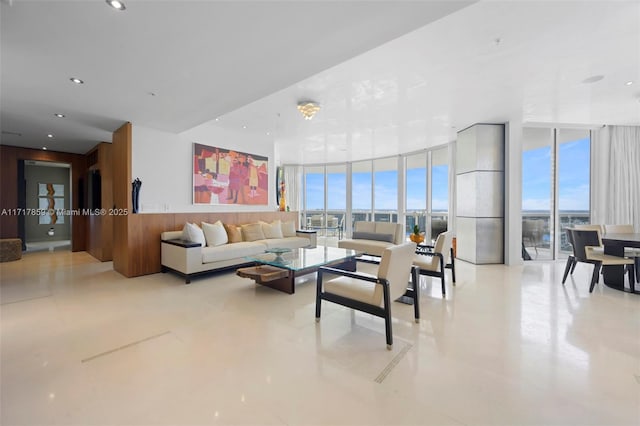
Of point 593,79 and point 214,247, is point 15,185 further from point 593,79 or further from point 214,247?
point 593,79

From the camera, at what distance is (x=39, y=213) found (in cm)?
873

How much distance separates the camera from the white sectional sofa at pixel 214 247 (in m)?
4.28

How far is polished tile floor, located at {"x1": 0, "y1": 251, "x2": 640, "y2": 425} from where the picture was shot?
159 centimetres

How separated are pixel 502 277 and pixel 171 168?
653 cm

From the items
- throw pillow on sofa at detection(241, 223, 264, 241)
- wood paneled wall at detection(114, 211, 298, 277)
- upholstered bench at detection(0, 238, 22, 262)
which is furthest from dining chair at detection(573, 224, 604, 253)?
upholstered bench at detection(0, 238, 22, 262)

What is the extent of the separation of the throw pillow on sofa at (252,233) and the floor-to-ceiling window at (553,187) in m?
5.90

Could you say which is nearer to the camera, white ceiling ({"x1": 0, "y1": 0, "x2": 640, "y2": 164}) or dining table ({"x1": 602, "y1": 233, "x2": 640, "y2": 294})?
white ceiling ({"x1": 0, "y1": 0, "x2": 640, "y2": 164})

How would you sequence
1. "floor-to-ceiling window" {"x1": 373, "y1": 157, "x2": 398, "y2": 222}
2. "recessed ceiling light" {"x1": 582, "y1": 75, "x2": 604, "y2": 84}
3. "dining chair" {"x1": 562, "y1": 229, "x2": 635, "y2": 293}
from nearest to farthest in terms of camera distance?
"recessed ceiling light" {"x1": 582, "y1": 75, "x2": 604, "y2": 84}
"dining chair" {"x1": 562, "y1": 229, "x2": 635, "y2": 293}
"floor-to-ceiling window" {"x1": 373, "y1": 157, "x2": 398, "y2": 222}

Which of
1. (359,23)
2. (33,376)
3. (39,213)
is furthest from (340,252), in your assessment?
(39,213)

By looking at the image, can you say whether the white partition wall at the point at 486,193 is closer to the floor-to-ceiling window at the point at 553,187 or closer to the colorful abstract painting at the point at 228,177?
the floor-to-ceiling window at the point at 553,187

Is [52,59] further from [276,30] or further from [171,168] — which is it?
[171,168]

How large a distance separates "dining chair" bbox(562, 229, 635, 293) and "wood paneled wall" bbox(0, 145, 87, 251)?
10.9 m

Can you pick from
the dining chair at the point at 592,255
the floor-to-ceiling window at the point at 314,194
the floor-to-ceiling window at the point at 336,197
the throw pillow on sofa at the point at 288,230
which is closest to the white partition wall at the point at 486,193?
the dining chair at the point at 592,255

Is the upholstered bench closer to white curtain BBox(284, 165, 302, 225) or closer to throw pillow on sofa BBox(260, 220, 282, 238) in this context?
throw pillow on sofa BBox(260, 220, 282, 238)
